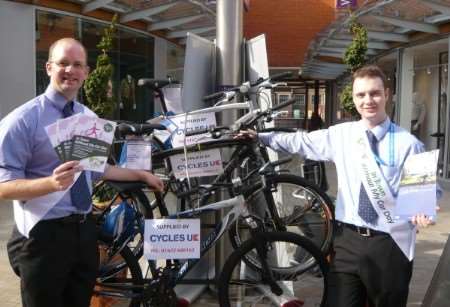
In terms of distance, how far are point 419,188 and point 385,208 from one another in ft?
0.81

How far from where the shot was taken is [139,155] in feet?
11.5

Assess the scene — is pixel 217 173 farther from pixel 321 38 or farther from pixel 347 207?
pixel 321 38

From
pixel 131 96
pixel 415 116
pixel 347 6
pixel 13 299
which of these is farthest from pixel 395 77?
pixel 13 299

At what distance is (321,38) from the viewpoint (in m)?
15.3

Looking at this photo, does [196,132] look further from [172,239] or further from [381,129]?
[381,129]

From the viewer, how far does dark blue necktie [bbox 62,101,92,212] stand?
238cm

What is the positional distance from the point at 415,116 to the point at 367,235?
11654 millimetres

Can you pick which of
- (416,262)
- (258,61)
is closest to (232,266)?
(258,61)

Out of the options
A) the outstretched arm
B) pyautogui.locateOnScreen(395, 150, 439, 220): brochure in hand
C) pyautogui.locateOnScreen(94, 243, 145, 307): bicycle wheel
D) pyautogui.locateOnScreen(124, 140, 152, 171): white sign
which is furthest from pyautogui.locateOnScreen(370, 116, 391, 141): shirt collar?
pyautogui.locateOnScreen(94, 243, 145, 307): bicycle wheel

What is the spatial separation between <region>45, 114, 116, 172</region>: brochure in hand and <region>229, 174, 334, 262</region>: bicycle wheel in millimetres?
1676

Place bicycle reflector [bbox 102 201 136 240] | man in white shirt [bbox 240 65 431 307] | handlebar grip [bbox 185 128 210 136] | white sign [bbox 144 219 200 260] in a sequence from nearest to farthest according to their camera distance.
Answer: man in white shirt [bbox 240 65 431 307]
white sign [bbox 144 219 200 260]
bicycle reflector [bbox 102 201 136 240]
handlebar grip [bbox 185 128 210 136]

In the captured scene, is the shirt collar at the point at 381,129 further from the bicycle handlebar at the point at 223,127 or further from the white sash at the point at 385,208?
the bicycle handlebar at the point at 223,127

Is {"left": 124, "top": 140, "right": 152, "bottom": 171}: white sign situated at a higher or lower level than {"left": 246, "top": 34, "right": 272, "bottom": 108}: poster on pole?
lower

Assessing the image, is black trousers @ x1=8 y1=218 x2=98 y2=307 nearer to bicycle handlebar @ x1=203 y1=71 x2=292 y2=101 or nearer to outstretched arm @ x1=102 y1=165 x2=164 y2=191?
outstretched arm @ x1=102 y1=165 x2=164 y2=191
